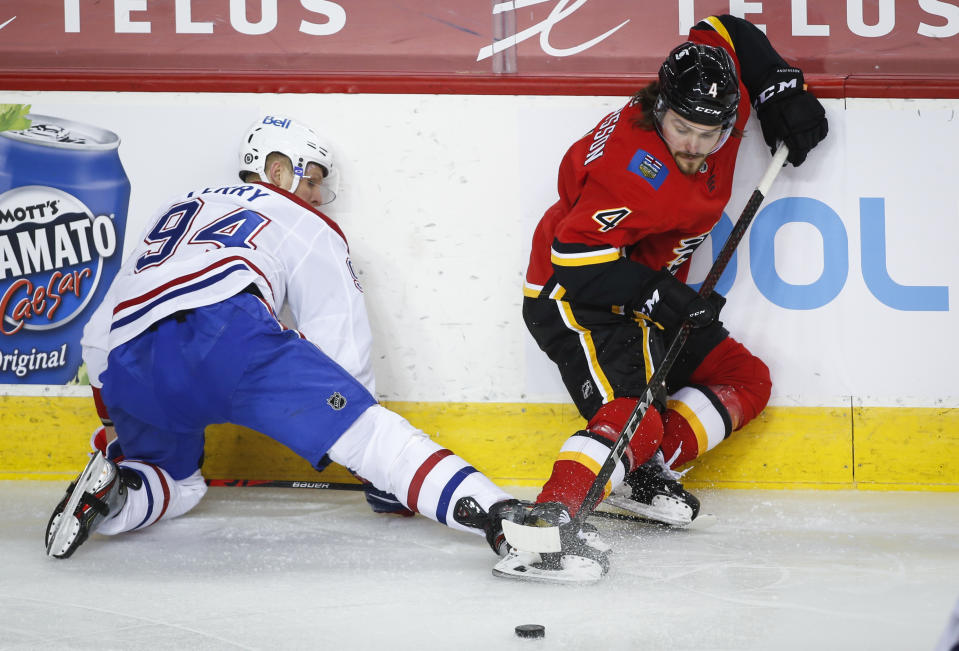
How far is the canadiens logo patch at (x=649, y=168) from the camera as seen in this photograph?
7.38ft

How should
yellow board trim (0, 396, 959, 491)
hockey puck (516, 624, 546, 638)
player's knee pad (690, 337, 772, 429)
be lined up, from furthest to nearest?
yellow board trim (0, 396, 959, 491), player's knee pad (690, 337, 772, 429), hockey puck (516, 624, 546, 638)

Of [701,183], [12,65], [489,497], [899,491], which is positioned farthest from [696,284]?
[12,65]

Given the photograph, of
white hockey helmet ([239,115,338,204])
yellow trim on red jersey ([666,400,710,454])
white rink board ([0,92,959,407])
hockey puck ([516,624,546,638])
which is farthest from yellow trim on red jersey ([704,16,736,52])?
hockey puck ([516,624,546,638])

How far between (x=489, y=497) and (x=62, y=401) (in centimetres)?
149

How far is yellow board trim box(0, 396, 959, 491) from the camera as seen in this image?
2674 millimetres

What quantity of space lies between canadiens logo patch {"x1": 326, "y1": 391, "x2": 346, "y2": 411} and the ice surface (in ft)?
1.09

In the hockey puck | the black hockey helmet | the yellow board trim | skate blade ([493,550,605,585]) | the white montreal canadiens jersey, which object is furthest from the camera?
the yellow board trim

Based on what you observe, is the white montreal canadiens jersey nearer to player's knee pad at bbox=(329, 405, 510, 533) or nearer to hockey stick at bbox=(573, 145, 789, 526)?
player's knee pad at bbox=(329, 405, 510, 533)

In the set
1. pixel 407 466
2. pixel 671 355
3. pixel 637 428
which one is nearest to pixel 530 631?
pixel 407 466

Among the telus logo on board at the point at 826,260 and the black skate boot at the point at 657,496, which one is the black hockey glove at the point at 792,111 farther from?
the black skate boot at the point at 657,496

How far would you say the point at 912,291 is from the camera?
2.70 meters

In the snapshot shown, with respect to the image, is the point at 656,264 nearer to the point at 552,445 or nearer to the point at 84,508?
the point at 552,445

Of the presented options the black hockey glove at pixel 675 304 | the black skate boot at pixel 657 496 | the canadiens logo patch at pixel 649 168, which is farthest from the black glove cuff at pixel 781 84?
the black skate boot at pixel 657 496

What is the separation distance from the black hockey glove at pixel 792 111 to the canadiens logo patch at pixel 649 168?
0.49m
